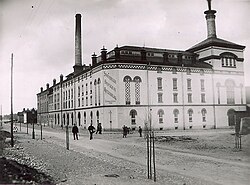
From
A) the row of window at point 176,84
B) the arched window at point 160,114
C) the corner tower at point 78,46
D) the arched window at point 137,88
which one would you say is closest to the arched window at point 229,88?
the row of window at point 176,84

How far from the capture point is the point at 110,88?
3672 cm

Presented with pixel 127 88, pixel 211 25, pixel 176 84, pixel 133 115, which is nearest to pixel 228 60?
pixel 211 25

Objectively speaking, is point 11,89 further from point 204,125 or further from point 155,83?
point 204,125

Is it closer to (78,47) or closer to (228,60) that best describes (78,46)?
(78,47)

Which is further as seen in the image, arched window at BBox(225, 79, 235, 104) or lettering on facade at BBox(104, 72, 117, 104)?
arched window at BBox(225, 79, 235, 104)

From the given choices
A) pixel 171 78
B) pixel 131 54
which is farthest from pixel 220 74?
pixel 131 54

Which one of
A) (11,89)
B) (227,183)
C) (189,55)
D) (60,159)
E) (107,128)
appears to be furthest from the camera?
(189,55)

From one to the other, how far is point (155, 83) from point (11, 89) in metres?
22.5

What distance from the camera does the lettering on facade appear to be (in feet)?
120

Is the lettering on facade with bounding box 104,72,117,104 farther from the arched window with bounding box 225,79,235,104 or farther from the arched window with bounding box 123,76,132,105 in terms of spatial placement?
the arched window with bounding box 225,79,235,104

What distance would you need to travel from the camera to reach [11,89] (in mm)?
19750

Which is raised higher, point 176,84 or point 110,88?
point 176,84

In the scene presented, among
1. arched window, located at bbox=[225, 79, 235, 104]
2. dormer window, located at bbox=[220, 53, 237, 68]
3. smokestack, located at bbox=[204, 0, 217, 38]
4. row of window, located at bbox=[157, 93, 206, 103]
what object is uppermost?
smokestack, located at bbox=[204, 0, 217, 38]

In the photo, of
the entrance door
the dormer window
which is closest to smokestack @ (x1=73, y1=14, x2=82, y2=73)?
the dormer window
